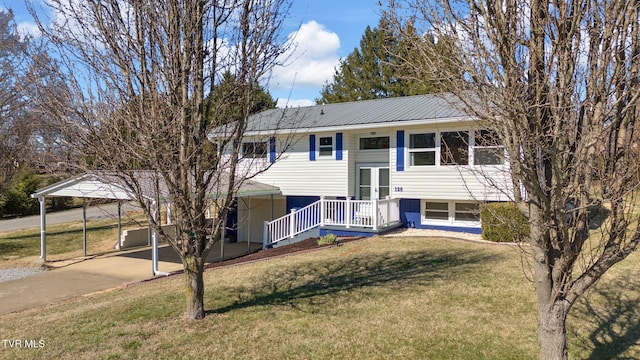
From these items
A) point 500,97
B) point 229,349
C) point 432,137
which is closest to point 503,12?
point 500,97

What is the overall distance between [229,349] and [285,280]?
352 centimetres

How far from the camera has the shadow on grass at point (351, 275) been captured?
7211 mm

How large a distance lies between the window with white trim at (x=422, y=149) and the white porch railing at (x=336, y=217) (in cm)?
163

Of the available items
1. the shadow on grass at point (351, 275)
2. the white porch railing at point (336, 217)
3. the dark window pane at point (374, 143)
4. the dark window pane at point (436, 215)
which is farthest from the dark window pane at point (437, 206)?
the shadow on grass at point (351, 275)

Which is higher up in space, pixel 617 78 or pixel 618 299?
pixel 617 78

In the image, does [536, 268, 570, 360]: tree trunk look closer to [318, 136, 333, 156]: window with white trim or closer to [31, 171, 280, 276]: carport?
[31, 171, 280, 276]: carport

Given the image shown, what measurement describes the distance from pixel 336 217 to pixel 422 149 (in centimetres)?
381

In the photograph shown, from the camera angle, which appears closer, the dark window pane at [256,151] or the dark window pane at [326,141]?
the dark window pane at [256,151]

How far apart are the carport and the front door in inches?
137

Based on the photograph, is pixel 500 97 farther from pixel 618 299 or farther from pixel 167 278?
pixel 167 278

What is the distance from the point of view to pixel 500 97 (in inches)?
115

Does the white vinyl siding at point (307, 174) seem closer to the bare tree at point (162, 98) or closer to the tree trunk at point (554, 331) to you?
the bare tree at point (162, 98)

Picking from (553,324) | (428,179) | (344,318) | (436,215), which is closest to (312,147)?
(428,179)

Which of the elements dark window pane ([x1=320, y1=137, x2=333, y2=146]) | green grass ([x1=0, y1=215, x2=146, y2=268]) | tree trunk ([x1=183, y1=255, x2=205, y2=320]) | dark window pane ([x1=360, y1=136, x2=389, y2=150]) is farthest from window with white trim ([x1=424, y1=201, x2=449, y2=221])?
tree trunk ([x1=183, y1=255, x2=205, y2=320])
